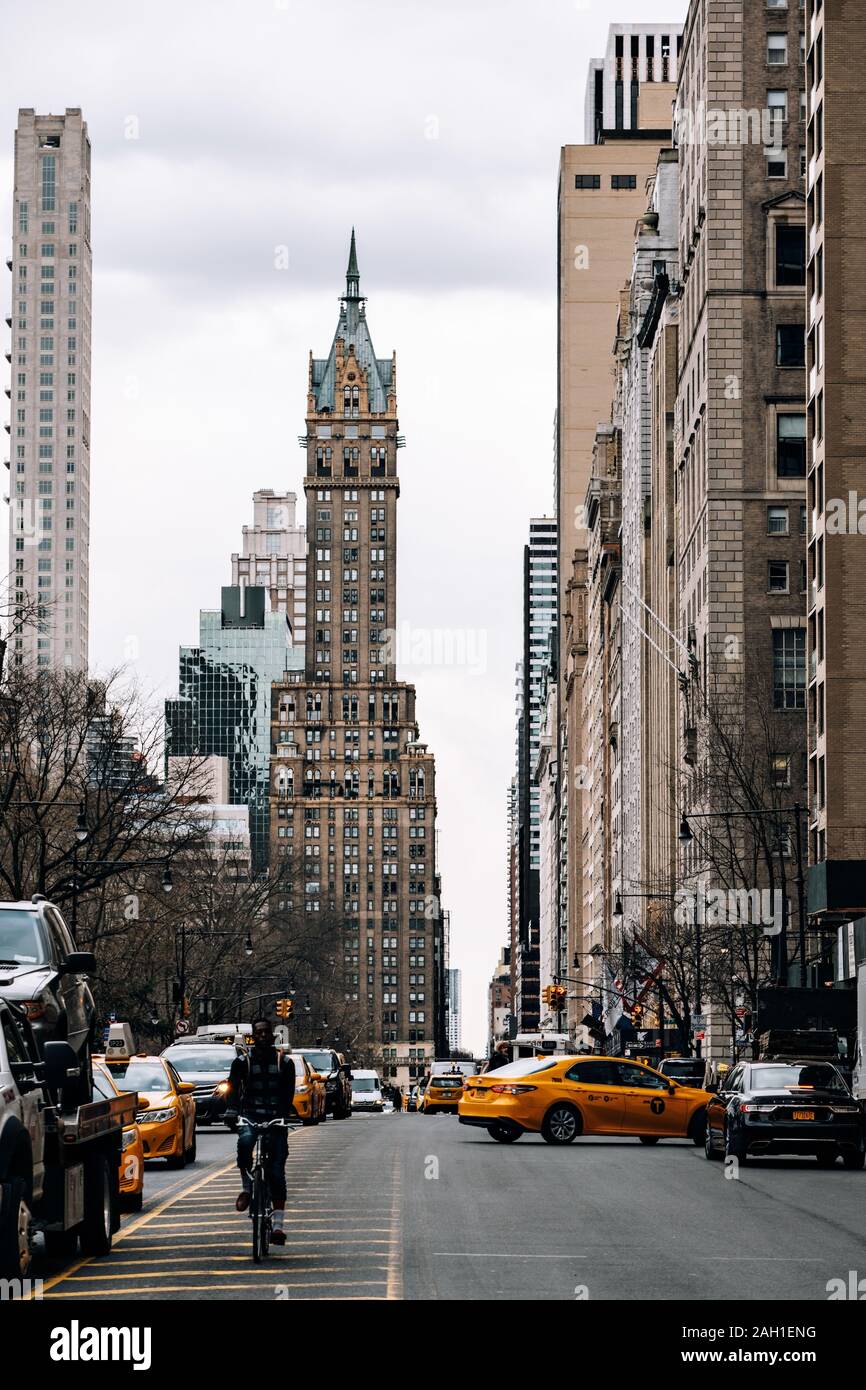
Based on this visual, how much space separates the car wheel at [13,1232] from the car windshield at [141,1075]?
56.9 ft

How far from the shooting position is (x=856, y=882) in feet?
184

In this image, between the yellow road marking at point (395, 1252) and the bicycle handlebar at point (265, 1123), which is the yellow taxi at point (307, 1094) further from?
the bicycle handlebar at point (265, 1123)

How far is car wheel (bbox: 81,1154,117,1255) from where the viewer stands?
1780 centimetres

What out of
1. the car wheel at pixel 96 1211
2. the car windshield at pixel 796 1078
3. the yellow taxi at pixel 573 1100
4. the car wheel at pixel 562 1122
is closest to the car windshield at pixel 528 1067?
the yellow taxi at pixel 573 1100

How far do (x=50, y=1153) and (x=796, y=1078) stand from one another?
17178 mm

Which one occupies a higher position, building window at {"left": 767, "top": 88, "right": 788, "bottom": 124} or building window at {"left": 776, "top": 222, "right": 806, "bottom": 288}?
building window at {"left": 767, "top": 88, "right": 788, "bottom": 124}

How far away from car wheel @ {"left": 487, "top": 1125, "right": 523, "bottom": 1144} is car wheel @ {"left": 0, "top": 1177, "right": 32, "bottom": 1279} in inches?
972

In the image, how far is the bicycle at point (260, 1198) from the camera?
688 inches

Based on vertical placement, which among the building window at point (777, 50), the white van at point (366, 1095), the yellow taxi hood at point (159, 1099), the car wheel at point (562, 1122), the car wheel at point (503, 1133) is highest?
the building window at point (777, 50)

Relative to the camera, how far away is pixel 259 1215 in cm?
1766

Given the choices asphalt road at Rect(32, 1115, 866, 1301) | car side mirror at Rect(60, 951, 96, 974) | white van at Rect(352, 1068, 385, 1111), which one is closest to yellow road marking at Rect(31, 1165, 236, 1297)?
asphalt road at Rect(32, 1115, 866, 1301)

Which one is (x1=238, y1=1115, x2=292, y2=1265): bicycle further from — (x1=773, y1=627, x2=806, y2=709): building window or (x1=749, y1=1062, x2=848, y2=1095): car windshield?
(x1=773, y1=627, x2=806, y2=709): building window

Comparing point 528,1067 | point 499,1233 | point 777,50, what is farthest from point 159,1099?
point 777,50
